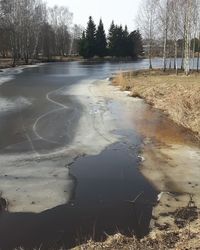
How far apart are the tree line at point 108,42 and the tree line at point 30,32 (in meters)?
7.34

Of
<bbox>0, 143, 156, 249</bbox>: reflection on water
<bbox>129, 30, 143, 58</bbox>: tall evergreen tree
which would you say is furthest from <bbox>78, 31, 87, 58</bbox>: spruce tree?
<bbox>0, 143, 156, 249</bbox>: reflection on water

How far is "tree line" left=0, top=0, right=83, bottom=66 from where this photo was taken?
2363 inches

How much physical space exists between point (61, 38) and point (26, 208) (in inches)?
3624

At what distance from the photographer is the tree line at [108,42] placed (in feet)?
292

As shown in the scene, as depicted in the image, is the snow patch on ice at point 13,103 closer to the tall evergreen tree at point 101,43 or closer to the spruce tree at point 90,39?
the spruce tree at point 90,39

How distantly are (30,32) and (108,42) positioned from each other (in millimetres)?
29893

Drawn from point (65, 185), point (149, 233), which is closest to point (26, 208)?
point (65, 185)

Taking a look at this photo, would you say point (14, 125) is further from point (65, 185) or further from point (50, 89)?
point (50, 89)

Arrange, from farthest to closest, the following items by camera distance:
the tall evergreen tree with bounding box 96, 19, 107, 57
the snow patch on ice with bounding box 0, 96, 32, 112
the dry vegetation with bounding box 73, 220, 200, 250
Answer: the tall evergreen tree with bounding box 96, 19, 107, 57 < the snow patch on ice with bounding box 0, 96, 32, 112 < the dry vegetation with bounding box 73, 220, 200, 250

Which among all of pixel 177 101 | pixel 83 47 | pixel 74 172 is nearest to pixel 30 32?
pixel 83 47

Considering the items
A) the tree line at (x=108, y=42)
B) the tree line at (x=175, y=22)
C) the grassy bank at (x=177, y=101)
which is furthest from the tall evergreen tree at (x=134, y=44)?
the grassy bank at (x=177, y=101)

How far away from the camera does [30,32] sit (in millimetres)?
70625

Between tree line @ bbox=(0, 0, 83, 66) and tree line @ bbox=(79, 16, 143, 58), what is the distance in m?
7.34

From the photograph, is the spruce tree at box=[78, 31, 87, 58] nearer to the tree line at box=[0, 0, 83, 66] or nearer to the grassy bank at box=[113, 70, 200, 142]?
the tree line at box=[0, 0, 83, 66]
